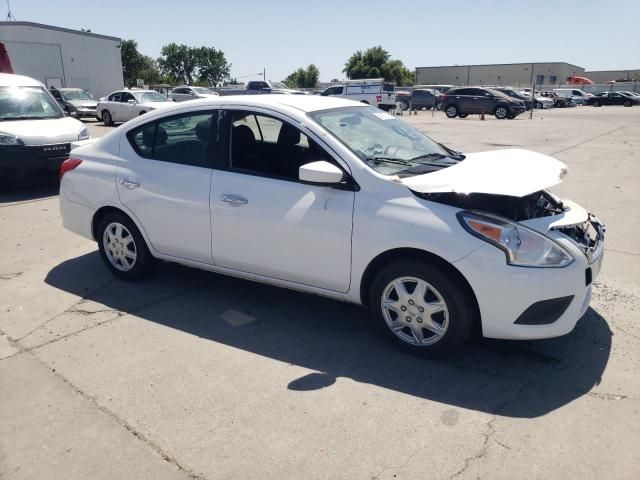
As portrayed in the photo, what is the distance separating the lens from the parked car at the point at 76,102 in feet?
73.1

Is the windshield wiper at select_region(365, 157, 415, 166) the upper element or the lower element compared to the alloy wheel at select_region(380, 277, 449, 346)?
upper

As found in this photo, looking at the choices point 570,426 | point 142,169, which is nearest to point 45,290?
point 142,169

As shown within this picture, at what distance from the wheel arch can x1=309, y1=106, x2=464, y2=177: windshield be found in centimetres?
57

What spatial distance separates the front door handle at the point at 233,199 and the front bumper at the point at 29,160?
5.88 m

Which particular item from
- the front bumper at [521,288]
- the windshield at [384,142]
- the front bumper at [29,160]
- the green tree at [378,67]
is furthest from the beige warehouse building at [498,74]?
the front bumper at [521,288]

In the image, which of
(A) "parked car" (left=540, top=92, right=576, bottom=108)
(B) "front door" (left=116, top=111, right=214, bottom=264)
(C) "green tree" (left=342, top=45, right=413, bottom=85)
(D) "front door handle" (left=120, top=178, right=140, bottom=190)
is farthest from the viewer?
(C) "green tree" (left=342, top=45, right=413, bottom=85)

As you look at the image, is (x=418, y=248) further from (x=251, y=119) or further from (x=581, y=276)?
(x=251, y=119)

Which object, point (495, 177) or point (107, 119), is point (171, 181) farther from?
point (107, 119)

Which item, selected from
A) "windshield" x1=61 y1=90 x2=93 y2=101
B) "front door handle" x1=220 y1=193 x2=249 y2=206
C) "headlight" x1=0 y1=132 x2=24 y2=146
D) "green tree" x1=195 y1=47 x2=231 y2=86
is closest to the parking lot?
"front door handle" x1=220 y1=193 x2=249 y2=206

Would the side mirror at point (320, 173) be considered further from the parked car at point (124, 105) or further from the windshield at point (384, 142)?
the parked car at point (124, 105)

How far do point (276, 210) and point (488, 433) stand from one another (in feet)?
6.59

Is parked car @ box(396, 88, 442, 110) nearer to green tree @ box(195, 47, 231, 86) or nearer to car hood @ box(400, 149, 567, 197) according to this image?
car hood @ box(400, 149, 567, 197)

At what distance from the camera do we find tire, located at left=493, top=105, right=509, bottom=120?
1160 inches

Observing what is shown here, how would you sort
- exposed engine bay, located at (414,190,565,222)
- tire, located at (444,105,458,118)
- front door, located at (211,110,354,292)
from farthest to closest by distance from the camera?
tire, located at (444,105,458,118) < front door, located at (211,110,354,292) < exposed engine bay, located at (414,190,565,222)
